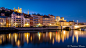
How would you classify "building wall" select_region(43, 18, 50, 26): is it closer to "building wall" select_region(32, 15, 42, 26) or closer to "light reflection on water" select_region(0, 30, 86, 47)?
"building wall" select_region(32, 15, 42, 26)

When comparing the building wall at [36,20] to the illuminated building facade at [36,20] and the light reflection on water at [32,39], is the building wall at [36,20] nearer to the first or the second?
the illuminated building facade at [36,20]

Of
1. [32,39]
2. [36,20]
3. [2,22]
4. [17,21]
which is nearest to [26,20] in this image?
[17,21]

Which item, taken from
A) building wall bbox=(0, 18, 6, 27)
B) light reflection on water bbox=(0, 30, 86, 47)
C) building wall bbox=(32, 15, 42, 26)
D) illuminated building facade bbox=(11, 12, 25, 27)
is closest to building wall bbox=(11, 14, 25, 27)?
illuminated building facade bbox=(11, 12, 25, 27)

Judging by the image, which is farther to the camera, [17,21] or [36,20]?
[36,20]

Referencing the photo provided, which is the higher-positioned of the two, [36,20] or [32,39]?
[36,20]

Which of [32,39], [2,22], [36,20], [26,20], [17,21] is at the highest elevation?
[36,20]

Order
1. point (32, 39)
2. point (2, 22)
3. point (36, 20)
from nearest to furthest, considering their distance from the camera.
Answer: point (32, 39) → point (2, 22) → point (36, 20)

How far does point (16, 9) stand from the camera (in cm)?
9406

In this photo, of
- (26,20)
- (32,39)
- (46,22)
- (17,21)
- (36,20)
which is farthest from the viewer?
(46,22)

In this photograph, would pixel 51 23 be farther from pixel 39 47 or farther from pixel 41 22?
pixel 39 47

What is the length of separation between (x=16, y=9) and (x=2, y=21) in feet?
175

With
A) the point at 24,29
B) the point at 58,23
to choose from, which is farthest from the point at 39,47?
the point at 58,23

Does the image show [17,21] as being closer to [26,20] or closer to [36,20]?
[26,20]

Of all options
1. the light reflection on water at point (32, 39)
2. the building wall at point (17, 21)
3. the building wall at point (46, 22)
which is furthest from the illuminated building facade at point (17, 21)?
the light reflection on water at point (32, 39)
